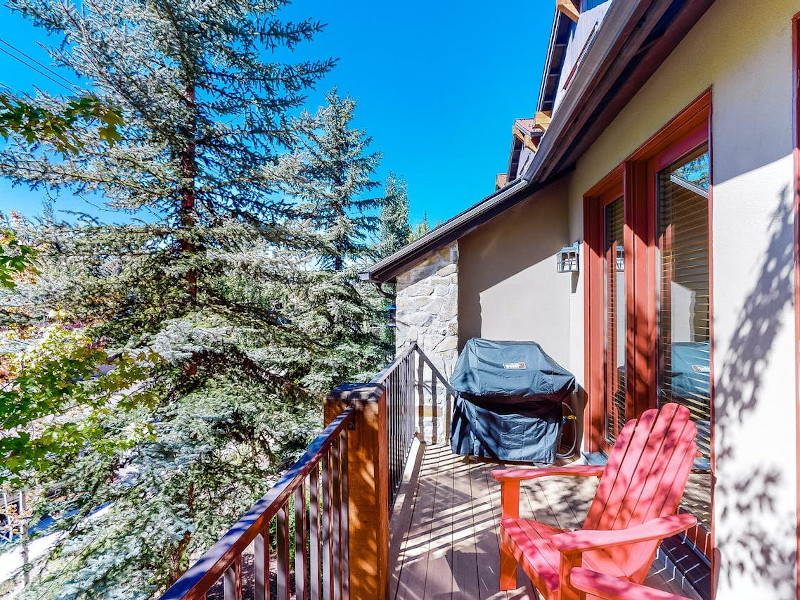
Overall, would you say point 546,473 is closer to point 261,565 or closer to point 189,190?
point 261,565

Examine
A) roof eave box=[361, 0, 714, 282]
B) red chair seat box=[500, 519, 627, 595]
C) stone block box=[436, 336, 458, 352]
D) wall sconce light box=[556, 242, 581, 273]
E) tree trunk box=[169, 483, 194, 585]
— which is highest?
roof eave box=[361, 0, 714, 282]

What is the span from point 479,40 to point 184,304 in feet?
31.2

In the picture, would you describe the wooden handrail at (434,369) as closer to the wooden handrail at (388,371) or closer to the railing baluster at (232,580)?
the wooden handrail at (388,371)

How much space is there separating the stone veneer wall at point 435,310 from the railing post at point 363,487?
105 inches

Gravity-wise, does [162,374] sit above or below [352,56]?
below

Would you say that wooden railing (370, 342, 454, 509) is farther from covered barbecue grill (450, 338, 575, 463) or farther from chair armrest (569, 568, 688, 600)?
chair armrest (569, 568, 688, 600)

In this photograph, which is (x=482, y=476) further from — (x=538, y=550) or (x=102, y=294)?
(x=102, y=294)

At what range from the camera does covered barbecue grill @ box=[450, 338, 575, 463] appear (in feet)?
11.4

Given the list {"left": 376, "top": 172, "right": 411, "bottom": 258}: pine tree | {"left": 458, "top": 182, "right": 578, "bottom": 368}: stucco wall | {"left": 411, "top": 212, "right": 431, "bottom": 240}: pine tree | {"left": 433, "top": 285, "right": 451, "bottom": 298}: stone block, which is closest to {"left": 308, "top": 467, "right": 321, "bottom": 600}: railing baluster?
{"left": 433, "top": 285, "right": 451, "bottom": 298}: stone block

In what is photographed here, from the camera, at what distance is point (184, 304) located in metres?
6.34

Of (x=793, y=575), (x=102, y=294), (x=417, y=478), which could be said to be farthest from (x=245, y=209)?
(x=793, y=575)

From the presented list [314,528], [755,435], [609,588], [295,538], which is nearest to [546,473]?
[609,588]

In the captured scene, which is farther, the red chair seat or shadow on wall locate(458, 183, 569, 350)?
shadow on wall locate(458, 183, 569, 350)

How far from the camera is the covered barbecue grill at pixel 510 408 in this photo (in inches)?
136
